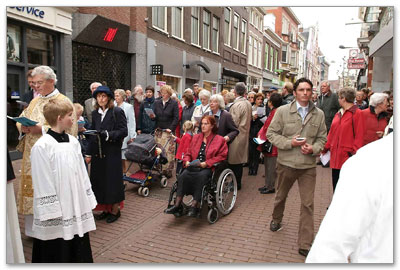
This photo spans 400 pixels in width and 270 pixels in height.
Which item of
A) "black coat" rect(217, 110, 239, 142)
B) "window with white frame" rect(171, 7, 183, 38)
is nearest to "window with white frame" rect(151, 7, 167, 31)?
"window with white frame" rect(171, 7, 183, 38)

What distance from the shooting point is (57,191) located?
7.98 feet

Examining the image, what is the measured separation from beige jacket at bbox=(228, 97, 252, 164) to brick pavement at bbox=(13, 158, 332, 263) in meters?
0.73

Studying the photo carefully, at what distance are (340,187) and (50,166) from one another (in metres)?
2.08

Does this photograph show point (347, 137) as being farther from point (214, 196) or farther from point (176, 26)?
point (176, 26)

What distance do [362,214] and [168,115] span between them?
5.21m

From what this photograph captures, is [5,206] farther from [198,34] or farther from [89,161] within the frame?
[198,34]

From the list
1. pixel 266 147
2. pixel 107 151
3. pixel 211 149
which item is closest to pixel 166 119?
pixel 266 147

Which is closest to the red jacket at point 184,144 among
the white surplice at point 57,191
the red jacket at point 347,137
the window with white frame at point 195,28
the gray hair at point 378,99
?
the red jacket at point 347,137

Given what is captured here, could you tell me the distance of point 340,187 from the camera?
1.17 metres

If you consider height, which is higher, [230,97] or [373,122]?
[230,97]

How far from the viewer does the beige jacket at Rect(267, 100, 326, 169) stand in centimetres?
337

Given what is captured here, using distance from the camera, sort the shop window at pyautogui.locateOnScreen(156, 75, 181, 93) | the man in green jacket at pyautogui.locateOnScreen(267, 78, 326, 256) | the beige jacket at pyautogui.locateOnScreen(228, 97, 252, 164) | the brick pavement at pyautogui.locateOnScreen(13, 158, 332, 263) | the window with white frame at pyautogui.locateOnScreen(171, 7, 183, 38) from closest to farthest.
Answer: the brick pavement at pyautogui.locateOnScreen(13, 158, 332, 263)
the man in green jacket at pyautogui.locateOnScreen(267, 78, 326, 256)
the beige jacket at pyautogui.locateOnScreen(228, 97, 252, 164)
the window with white frame at pyautogui.locateOnScreen(171, 7, 183, 38)
the shop window at pyautogui.locateOnScreen(156, 75, 181, 93)

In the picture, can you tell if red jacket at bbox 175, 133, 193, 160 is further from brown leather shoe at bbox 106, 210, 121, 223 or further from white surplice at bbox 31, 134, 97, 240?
A: white surplice at bbox 31, 134, 97, 240

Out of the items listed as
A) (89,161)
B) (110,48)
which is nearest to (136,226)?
(89,161)
